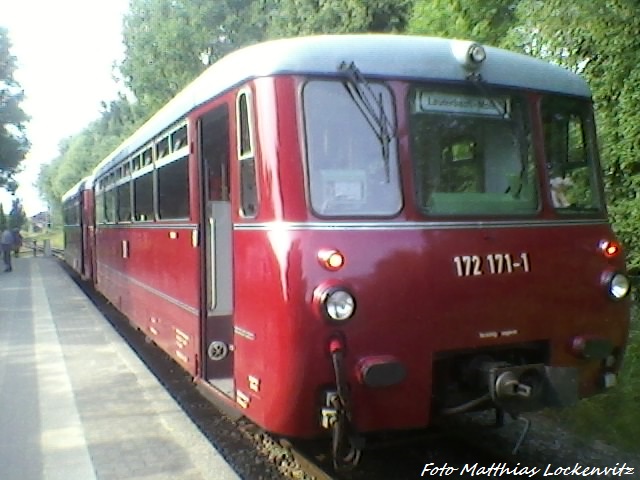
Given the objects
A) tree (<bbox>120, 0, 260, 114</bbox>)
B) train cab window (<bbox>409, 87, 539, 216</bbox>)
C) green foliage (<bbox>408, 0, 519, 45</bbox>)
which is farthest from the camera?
tree (<bbox>120, 0, 260, 114</bbox>)

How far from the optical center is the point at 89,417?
20.1ft

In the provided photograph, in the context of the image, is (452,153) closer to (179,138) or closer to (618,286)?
(618,286)

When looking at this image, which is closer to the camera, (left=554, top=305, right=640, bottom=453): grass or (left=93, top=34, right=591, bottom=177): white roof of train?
(left=93, top=34, right=591, bottom=177): white roof of train

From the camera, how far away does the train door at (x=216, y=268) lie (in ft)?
19.4

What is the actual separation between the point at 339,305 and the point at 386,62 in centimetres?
152

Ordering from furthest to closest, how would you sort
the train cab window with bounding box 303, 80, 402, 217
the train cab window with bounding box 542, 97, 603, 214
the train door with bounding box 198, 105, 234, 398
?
the train door with bounding box 198, 105, 234, 398 < the train cab window with bounding box 542, 97, 603, 214 < the train cab window with bounding box 303, 80, 402, 217

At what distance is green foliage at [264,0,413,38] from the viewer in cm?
1639

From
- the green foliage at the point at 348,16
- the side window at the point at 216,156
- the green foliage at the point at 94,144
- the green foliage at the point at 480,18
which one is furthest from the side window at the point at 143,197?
the green foliage at the point at 94,144

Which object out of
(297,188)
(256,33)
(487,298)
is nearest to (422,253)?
(487,298)

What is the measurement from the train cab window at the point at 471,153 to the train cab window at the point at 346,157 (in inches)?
7.9

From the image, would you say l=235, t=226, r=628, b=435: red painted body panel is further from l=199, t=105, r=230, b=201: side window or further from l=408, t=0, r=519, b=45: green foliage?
l=408, t=0, r=519, b=45: green foliage

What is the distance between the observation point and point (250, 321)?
4676 millimetres

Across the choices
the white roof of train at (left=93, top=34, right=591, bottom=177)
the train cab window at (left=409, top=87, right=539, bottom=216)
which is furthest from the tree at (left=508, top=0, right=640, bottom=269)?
the train cab window at (left=409, top=87, right=539, bottom=216)

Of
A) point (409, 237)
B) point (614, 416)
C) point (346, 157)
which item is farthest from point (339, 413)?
point (614, 416)
